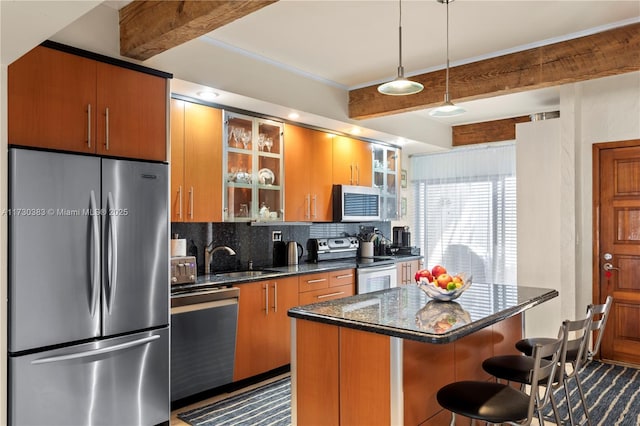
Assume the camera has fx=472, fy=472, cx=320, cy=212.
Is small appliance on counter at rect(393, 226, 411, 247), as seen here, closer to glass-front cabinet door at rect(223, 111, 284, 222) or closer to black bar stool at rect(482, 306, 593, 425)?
glass-front cabinet door at rect(223, 111, 284, 222)

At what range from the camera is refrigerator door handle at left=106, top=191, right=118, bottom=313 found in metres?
2.78

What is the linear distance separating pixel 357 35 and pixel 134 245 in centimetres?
214

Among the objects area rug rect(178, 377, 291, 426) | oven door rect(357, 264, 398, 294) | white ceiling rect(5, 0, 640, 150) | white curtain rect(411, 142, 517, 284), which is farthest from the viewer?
white curtain rect(411, 142, 517, 284)

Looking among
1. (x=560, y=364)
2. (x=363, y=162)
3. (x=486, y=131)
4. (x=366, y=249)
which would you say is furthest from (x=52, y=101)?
(x=486, y=131)

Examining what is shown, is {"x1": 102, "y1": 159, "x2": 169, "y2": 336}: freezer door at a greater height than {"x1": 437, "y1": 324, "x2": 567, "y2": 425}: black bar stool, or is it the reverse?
{"x1": 102, "y1": 159, "x2": 169, "y2": 336}: freezer door

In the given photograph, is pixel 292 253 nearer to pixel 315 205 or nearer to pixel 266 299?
pixel 315 205

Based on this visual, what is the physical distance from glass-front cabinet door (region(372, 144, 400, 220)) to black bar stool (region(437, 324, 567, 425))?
3.79m

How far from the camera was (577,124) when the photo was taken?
4531 millimetres

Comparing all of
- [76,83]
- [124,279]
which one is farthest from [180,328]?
[76,83]

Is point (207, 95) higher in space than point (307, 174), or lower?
higher

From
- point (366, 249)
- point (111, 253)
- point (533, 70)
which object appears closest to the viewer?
point (111, 253)

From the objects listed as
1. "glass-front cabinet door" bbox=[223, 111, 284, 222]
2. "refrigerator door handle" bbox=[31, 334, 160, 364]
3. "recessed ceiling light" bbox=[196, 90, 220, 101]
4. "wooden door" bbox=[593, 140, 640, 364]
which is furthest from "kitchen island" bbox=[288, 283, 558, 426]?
"wooden door" bbox=[593, 140, 640, 364]

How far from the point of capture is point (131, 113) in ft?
9.67

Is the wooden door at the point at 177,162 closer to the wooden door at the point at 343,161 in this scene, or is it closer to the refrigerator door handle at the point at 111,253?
the refrigerator door handle at the point at 111,253
